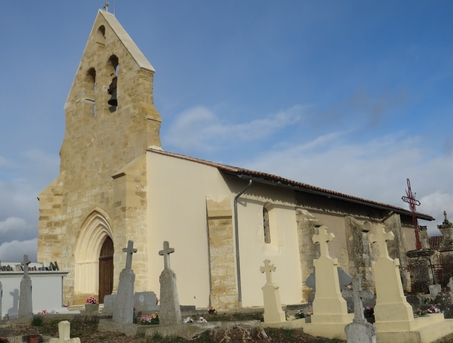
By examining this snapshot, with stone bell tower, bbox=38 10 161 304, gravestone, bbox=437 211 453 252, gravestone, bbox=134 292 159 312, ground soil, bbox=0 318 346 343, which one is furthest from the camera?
gravestone, bbox=437 211 453 252

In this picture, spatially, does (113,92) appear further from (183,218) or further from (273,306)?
(273,306)

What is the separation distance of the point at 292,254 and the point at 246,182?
3495 millimetres

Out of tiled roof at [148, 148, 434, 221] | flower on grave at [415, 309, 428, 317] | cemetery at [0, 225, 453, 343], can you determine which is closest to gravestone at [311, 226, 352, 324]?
cemetery at [0, 225, 453, 343]

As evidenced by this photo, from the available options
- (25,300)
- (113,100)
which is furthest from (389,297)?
(113,100)

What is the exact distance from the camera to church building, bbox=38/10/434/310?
50.6 ft

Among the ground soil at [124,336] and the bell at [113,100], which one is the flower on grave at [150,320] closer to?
the ground soil at [124,336]

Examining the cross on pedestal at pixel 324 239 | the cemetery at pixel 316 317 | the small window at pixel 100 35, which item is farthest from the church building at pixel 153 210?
the cross on pedestal at pixel 324 239

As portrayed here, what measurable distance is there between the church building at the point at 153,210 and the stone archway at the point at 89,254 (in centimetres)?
4

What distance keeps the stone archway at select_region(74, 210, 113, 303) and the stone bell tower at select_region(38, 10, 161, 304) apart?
4cm

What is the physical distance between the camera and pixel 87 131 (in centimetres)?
1983

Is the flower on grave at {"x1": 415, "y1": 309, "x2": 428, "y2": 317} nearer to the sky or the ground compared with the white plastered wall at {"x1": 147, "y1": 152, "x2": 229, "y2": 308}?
nearer to the ground

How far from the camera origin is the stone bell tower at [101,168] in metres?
16.4

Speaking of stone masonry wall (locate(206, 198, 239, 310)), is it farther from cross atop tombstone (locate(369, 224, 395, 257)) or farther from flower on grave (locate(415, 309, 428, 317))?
cross atop tombstone (locate(369, 224, 395, 257))

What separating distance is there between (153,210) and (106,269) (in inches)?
149
